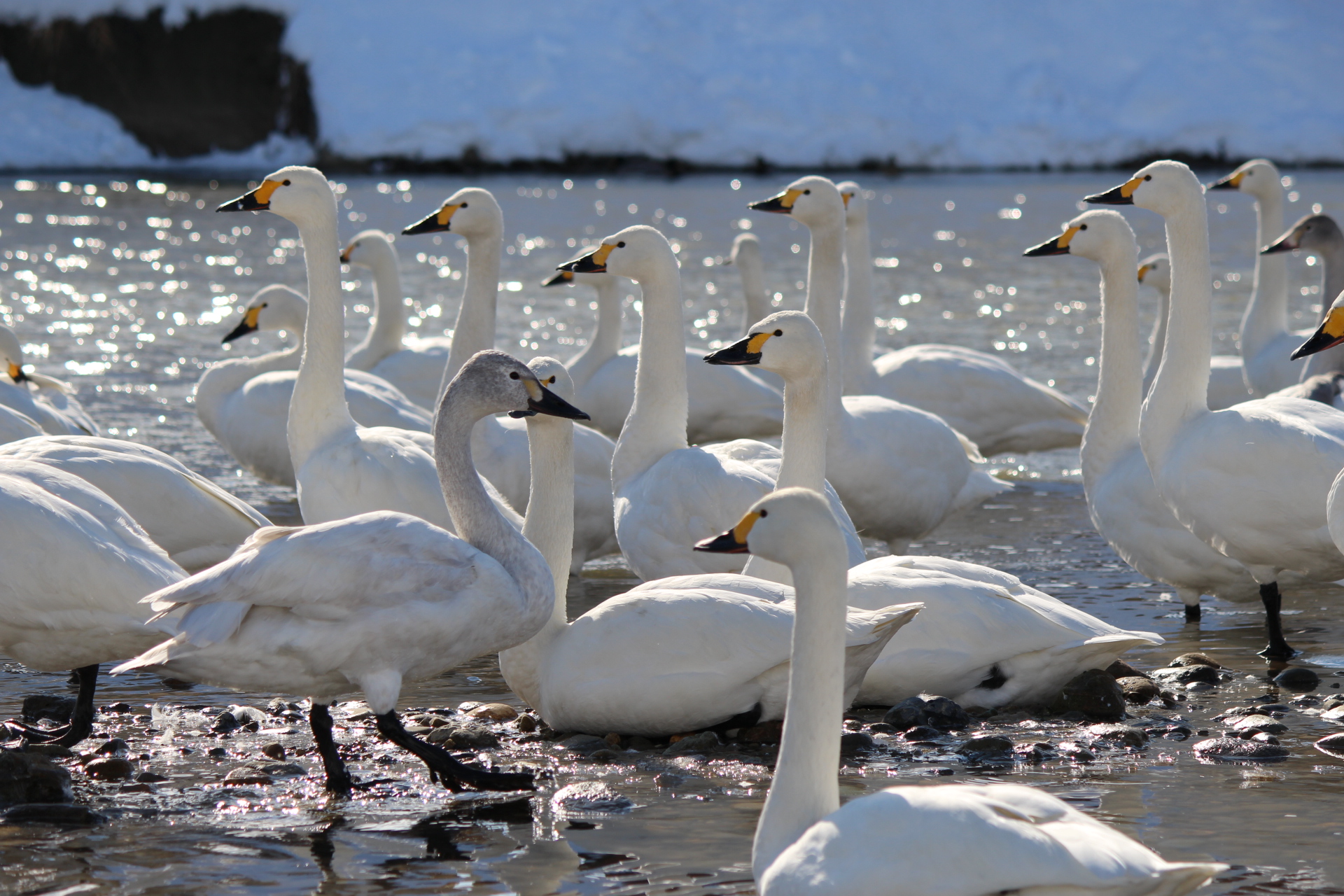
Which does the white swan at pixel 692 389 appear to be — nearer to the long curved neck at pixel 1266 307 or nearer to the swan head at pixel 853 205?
the swan head at pixel 853 205

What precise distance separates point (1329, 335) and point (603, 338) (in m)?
5.44

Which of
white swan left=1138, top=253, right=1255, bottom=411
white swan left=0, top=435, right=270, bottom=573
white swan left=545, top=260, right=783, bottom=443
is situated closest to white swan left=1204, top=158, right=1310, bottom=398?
white swan left=1138, top=253, right=1255, bottom=411

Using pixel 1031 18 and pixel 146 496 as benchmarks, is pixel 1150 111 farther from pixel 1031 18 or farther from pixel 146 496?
pixel 146 496

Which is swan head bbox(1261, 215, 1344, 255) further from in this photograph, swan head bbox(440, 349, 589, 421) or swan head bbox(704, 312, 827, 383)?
swan head bbox(440, 349, 589, 421)

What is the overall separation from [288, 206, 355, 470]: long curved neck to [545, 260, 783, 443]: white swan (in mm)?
3354

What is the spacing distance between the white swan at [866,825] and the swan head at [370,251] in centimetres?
860

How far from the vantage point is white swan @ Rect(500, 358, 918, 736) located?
5125mm

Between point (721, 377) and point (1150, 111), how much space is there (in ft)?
124

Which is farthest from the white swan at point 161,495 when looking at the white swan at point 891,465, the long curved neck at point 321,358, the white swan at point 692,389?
the white swan at point 692,389

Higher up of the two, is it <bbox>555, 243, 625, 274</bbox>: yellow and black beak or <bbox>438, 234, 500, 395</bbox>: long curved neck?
<bbox>555, 243, 625, 274</bbox>: yellow and black beak

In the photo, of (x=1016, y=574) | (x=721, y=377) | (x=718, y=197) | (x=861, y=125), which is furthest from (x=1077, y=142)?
(x=1016, y=574)

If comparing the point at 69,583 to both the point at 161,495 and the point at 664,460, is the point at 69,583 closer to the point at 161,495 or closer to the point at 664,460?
the point at 161,495

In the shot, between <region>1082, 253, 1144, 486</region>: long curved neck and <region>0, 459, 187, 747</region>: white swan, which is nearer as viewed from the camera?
<region>0, 459, 187, 747</region>: white swan

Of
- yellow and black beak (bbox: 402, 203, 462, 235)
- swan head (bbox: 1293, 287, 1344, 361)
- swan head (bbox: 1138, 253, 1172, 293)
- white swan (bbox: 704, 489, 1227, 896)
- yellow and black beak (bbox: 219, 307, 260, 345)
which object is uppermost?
yellow and black beak (bbox: 402, 203, 462, 235)
